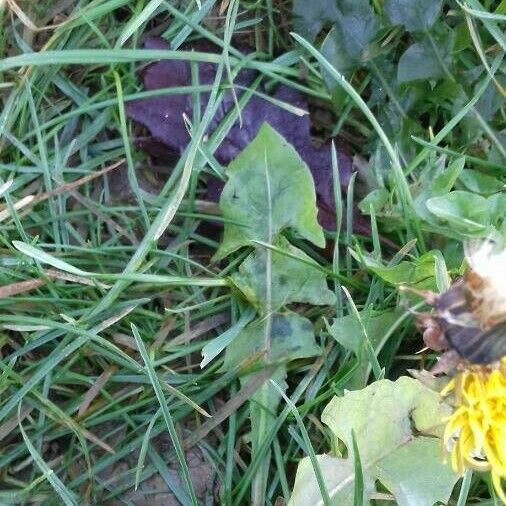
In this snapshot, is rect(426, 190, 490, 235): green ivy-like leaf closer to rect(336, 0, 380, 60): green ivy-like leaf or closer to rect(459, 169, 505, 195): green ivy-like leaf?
rect(459, 169, 505, 195): green ivy-like leaf

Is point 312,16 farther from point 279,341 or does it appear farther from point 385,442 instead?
point 385,442

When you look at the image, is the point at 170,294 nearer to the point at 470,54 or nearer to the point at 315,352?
the point at 315,352

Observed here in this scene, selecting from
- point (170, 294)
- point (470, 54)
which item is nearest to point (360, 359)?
point (170, 294)

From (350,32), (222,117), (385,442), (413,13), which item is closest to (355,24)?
(350,32)

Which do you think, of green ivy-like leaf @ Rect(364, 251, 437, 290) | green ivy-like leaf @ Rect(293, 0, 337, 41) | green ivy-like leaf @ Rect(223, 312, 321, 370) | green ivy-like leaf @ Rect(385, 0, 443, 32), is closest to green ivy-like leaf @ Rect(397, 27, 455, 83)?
green ivy-like leaf @ Rect(385, 0, 443, 32)

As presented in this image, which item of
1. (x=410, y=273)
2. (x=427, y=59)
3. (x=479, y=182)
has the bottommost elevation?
(x=410, y=273)

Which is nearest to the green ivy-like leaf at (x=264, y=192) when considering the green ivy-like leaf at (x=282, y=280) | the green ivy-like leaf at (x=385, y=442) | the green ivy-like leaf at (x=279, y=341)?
the green ivy-like leaf at (x=282, y=280)
